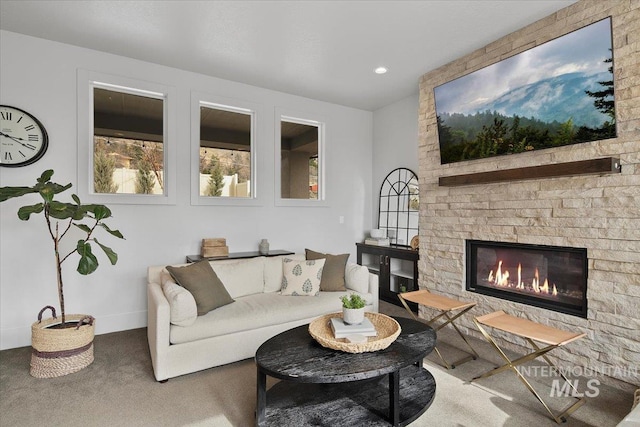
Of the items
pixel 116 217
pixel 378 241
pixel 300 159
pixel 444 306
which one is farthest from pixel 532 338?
pixel 116 217

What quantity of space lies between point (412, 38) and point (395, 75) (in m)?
0.86

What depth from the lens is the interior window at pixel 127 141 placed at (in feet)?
11.9

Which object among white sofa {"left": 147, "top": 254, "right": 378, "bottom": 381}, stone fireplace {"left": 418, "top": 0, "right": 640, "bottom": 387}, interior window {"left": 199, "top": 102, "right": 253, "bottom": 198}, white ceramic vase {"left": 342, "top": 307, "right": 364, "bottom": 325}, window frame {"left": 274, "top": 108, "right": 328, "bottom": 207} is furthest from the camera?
window frame {"left": 274, "top": 108, "right": 328, "bottom": 207}

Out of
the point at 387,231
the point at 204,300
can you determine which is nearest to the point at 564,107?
the point at 387,231

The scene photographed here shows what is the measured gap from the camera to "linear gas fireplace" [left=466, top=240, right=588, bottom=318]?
274 centimetres

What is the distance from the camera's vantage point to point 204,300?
2.79 metres

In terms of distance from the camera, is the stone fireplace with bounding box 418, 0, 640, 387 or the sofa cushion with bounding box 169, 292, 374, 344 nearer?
the stone fireplace with bounding box 418, 0, 640, 387

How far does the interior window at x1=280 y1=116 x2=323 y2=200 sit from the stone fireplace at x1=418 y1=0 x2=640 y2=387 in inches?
82.7

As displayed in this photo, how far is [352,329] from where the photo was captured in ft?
7.07

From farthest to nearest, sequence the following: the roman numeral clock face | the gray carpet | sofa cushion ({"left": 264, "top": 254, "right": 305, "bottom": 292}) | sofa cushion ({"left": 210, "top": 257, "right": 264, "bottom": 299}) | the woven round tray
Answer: sofa cushion ({"left": 264, "top": 254, "right": 305, "bottom": 292}), sofa cushion ({"left": 210, "top": 257, "right": 264, "bottom": 299}), the roman numeral clock face, the gray carpet, the woven round tray

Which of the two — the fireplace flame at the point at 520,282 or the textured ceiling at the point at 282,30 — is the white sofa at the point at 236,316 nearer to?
the fireplace flame at the point at 520,282

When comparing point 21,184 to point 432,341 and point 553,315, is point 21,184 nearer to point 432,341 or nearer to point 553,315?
point 432,341

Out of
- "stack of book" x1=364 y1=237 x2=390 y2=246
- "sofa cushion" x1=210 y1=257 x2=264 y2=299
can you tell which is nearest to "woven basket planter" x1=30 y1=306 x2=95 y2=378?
"sofa cushion" x1=210 y1=257 x2=264 y2=299

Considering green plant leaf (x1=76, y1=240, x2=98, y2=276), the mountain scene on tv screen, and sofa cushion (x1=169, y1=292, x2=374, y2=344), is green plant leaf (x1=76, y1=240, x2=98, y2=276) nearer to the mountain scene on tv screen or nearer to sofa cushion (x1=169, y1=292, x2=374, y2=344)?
sofa cushion (x1=169, y1=292, x2=374, y2=344)
